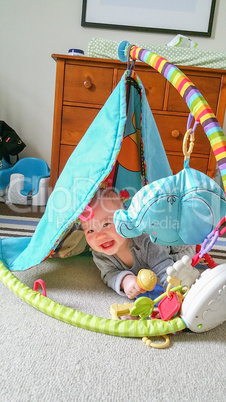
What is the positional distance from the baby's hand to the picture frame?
1.69 metres

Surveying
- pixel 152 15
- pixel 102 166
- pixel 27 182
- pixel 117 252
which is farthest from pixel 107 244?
pixel 152 15

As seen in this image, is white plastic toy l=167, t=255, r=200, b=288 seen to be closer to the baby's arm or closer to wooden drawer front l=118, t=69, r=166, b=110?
the baby's arm

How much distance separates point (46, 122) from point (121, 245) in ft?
4.96

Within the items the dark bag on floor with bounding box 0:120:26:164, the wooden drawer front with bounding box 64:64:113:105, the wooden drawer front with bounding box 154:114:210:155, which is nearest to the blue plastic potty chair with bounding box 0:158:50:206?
the dark bag on floor with bounding box 0:120:26:164

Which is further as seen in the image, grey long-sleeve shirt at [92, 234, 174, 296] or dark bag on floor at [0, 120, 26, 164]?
dark bag on floor at [0, 120, 26, 164]

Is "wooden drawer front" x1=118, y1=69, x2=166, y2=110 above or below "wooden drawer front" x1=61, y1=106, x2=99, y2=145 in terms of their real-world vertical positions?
above

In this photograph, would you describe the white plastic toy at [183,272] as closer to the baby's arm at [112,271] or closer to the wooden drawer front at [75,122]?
the baby's arm at [112,271]

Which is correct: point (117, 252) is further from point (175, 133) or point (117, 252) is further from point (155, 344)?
point (175, 133)

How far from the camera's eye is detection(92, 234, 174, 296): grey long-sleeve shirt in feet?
3.12

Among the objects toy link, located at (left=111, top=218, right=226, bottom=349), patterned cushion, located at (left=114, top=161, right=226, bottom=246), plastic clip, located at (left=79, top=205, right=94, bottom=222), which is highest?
patterned cushion, located at (left=114, top=161, right=226, bottom=246)

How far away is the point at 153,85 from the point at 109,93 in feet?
0.71

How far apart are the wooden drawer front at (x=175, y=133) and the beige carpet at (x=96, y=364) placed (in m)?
1.09

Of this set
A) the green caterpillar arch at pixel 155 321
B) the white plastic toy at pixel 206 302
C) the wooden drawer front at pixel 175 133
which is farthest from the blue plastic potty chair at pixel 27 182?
the white plastic toy at pixel 206 302

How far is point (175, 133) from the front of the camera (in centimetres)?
170
